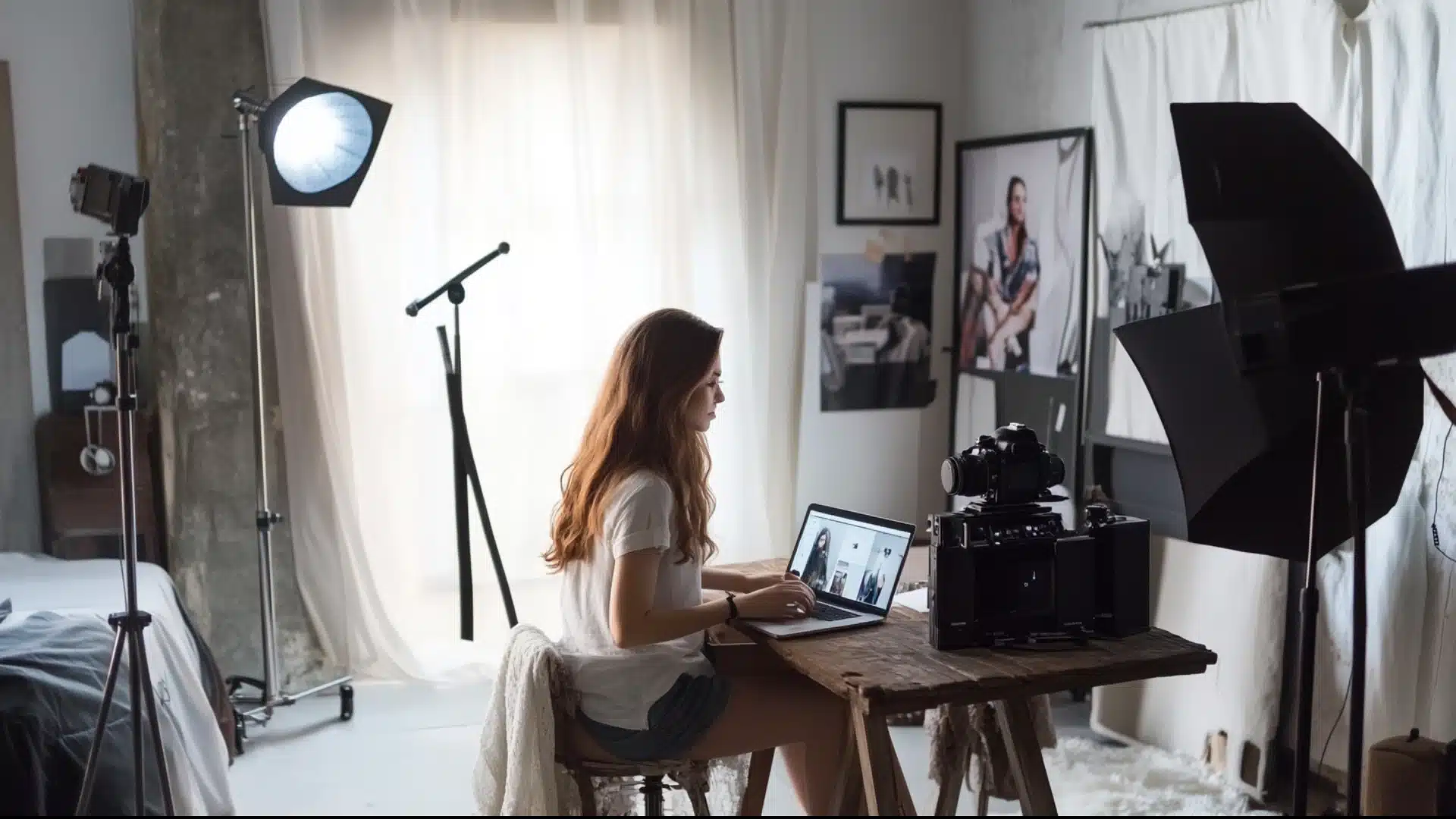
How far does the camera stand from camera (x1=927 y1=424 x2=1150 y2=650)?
7.07 ft

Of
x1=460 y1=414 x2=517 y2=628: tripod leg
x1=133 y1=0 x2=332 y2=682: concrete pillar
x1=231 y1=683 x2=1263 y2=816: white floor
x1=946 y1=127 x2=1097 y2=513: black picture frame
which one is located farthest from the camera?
x1=946 y1=127 x2=1097 y2=513: black picture frame

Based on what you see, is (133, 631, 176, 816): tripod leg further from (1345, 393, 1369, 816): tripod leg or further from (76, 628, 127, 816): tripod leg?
(1345, 393, 1369, 816): tripod leg

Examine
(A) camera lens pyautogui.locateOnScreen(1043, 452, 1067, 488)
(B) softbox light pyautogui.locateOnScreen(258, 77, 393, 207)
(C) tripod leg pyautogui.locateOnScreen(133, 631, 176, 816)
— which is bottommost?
(C) tripod leg pyautogui.locateOnScreen(133, 631, 176, 816)

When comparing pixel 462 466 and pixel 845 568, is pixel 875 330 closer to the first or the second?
pixel 462 466

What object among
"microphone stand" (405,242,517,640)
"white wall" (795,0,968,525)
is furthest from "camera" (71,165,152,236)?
"white wall" (795,0,968,525)

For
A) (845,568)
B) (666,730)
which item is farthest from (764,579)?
(666,730)

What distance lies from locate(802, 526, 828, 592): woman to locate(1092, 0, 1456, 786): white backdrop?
1.31 metres

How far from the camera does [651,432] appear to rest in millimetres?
2373

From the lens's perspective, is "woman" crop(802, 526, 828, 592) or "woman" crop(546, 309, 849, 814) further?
"woman" crop(802, 526, 828, 592)

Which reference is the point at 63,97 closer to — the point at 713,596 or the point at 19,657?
the point at 19,657

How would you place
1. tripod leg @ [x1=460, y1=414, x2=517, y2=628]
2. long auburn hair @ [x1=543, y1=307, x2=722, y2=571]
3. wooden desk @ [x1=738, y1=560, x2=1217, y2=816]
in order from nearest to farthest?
wooden desk @ [x1=738, y1=560, x2=1217, y2=816]
long auburn hair @ [x1=543, y1=307, x2=722, y2=571]
tripod leg @ [x1=460, y1=414, x2=517, y2=628]

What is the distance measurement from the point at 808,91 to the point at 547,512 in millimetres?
1545

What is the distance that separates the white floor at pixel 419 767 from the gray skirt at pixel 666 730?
0.98 meters

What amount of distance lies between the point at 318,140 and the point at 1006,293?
2100mm
